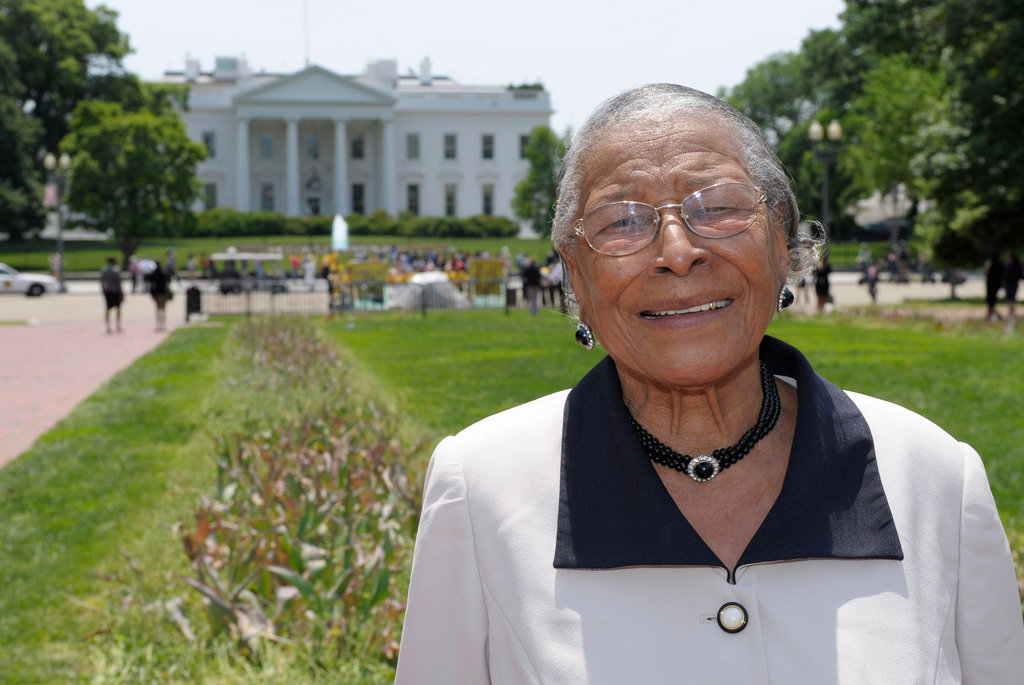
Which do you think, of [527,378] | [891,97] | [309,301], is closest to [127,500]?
[527,378]

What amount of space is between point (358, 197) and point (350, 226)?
18.2m

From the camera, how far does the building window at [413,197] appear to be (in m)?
94.7

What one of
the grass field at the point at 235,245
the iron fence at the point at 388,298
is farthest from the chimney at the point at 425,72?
the iron fence at the point at 388,298

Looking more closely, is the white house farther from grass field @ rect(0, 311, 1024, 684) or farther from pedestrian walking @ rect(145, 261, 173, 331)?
grass field @ rect(0, 311, 1024, 684)

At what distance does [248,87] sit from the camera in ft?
301

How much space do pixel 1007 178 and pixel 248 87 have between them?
79.2 meters

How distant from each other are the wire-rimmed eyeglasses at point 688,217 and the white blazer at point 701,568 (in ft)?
0.83

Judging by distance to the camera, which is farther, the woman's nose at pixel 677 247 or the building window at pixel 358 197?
the building window at pixel 358 197

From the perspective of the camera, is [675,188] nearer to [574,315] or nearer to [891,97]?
[574,315]

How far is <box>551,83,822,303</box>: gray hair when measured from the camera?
1.93 m

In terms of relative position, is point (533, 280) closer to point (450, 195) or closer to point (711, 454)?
point (711, 454)

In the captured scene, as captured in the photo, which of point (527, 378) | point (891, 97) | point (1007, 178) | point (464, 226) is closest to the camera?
point (527, 378)

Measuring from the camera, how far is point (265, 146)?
93250mm

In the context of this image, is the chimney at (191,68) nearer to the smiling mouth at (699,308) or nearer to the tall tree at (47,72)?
the tall tree at (47,72)
